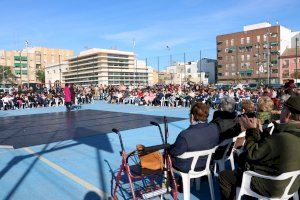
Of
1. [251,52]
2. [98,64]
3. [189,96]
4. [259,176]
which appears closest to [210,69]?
[251,52]

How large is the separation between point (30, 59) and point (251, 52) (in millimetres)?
80085

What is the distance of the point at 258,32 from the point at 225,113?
79.6m

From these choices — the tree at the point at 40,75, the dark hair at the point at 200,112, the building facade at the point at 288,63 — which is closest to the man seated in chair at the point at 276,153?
the dark hair at the point at 200,112

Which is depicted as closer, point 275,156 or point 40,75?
point 275,156

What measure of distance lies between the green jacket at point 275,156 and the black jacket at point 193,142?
0.73 m

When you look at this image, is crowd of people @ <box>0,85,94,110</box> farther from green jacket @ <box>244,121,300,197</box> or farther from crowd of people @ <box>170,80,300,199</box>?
green jacket @ <box>244,121,300,197</box>

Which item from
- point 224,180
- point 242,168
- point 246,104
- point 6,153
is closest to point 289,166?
point 242,168

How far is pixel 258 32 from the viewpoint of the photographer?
258 ft

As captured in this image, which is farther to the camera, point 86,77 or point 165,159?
point 86,77

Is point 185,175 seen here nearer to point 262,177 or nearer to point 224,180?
point 224,180

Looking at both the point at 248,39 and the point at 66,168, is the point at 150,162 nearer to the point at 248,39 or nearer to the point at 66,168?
the point at 66,168

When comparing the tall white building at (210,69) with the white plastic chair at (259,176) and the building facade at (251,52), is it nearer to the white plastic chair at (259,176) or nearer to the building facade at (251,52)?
the building facade at (251,52)

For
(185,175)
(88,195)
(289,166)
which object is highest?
(289,166)

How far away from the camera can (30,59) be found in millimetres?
118875
